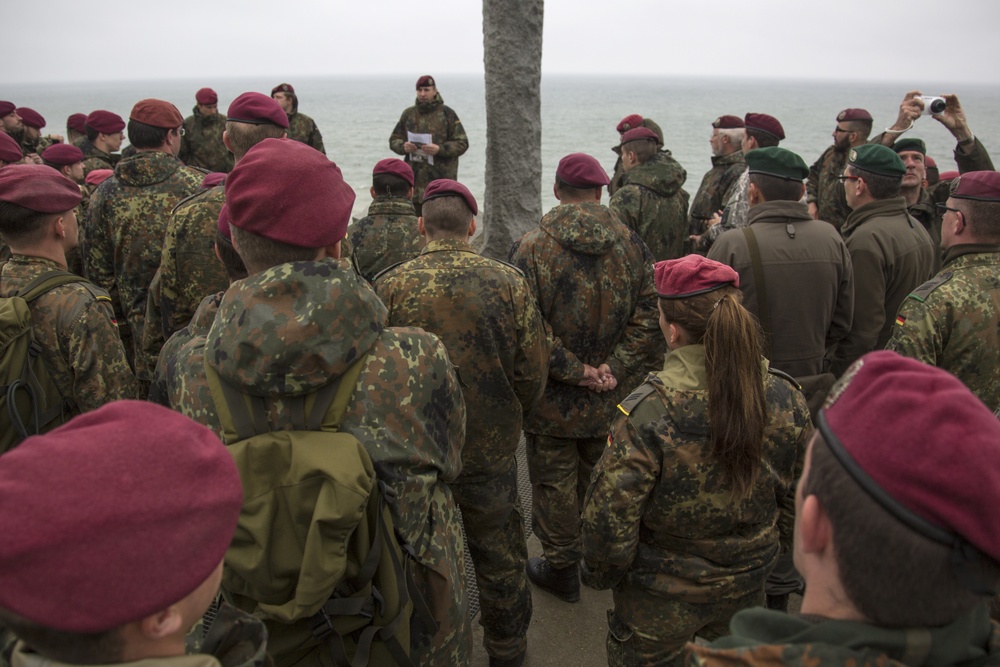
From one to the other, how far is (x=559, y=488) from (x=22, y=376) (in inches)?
99.0

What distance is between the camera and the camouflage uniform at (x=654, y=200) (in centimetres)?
Result: 585

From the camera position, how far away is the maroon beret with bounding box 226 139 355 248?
6.26 feet

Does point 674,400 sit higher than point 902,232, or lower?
lower

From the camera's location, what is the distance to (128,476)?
1.13 metres

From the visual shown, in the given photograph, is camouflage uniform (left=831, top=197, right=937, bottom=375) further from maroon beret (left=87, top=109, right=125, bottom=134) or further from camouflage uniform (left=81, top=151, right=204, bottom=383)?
maroon beret (left=87, top=109, right=125, bottom=134)

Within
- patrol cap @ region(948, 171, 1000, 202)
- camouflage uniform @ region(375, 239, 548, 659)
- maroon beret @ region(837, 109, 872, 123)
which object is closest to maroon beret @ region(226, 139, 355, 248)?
camouflage uniform @ region(375, 239, 548, 659)

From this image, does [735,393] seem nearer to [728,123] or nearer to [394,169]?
[394,169]

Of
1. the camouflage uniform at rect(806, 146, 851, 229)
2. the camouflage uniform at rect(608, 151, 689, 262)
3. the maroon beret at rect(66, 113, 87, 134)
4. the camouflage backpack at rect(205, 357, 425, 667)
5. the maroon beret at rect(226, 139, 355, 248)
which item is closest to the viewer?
the camouflage backpack at rect(205, 357, 425, 667)

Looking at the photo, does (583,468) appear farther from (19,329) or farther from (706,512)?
(19,329)

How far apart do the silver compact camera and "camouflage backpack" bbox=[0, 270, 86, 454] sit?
5.18m

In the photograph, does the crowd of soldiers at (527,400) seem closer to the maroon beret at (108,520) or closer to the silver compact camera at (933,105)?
the maroon beret at (108,520)

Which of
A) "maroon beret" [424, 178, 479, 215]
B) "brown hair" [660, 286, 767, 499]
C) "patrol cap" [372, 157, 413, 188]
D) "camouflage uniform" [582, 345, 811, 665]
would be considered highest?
"maroon beret" [424, 178, 479, 215]

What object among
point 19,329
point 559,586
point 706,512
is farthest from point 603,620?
point 19,329

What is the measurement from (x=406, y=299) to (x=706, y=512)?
1523 millimetres
